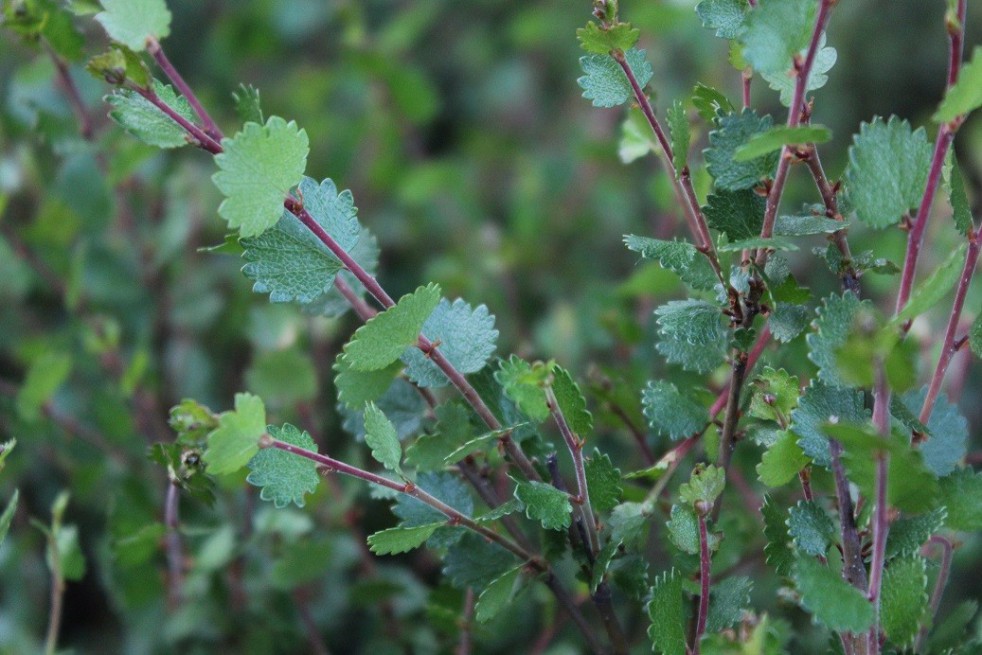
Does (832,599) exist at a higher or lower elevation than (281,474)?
lower

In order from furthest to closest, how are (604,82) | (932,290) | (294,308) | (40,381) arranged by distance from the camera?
(294,308), (40,381), (604,82), (932,290)

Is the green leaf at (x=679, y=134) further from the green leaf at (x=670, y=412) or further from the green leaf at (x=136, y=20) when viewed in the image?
the green leaf at (x=136, y=20)

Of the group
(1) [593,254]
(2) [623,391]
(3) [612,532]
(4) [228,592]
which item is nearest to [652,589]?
(3) [612,532]

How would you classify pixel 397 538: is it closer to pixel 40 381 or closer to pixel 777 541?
pixel 777 541

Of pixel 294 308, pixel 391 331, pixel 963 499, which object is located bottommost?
pixel 963 499

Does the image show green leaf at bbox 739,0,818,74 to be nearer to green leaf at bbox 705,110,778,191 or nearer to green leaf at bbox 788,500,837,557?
green leaf at bbox 705,110,778,191

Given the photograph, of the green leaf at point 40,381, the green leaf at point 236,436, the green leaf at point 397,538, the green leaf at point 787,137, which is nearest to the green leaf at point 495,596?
the green leaf at point 397,538

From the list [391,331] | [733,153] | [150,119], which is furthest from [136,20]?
[733,153]
